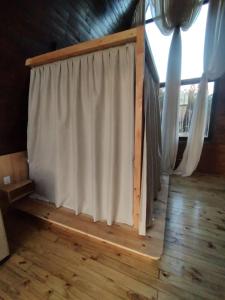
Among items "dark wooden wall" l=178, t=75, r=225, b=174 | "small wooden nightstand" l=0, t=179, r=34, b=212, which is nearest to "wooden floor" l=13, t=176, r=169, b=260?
"small wooden nightstand" l=0, t=179, r=34, b=212

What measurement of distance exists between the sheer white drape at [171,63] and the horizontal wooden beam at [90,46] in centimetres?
222

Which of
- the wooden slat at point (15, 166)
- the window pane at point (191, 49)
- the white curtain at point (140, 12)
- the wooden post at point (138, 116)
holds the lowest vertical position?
the wooden slat at point (15, 166)

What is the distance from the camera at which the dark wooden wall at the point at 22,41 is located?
173 centimetres

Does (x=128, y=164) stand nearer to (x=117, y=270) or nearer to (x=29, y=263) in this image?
(x=117, y=270)

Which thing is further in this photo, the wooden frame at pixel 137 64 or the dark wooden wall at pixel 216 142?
the dark wooden wall at pixel 216 142

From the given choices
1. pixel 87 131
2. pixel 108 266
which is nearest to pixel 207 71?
pixel 87 131

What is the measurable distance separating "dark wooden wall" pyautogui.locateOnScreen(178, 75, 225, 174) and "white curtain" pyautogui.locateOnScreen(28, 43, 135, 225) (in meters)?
2.64

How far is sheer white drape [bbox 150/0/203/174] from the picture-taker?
3.12 metres

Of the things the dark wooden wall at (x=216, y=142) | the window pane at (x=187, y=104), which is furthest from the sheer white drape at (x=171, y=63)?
the dark wooden wall at (x=216, y=142)

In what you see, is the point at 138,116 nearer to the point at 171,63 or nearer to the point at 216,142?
the point at 171,63

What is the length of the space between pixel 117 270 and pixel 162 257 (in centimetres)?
41

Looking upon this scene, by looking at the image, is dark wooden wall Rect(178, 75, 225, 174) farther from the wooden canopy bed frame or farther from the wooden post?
the wooden post

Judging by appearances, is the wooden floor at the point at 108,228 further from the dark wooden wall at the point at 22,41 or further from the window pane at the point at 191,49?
the window pane at the point at 191,49

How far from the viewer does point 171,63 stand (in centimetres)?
326
